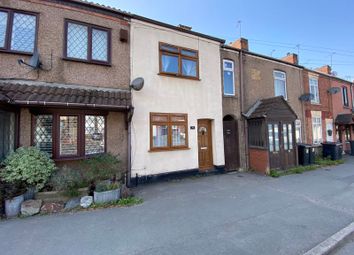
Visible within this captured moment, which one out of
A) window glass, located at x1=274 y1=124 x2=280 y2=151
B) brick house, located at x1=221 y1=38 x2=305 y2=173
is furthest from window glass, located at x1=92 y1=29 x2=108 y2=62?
window glass, located at x1=274 y1=124 x2=280 y2=151

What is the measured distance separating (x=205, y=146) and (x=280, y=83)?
7108mm

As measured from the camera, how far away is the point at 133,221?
4.46 meters

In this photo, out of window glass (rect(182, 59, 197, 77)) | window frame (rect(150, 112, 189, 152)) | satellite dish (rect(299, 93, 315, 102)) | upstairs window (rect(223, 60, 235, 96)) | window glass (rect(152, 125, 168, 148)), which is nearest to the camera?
window frame (rect(150, 112, 189, 152))

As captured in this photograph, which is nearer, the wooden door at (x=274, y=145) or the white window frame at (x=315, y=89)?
the wooden door at (x=274, y=145)

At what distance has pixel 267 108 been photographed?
9.74 m

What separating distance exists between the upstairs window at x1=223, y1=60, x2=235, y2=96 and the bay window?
6.41 meters

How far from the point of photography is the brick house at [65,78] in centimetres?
604

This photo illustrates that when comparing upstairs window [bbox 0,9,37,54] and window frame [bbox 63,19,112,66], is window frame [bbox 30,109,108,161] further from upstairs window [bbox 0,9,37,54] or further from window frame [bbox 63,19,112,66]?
upstairs window [bbox 0,9,37,54]

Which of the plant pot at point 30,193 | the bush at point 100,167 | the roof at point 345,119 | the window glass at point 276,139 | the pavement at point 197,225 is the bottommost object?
the pavement at point 197,225

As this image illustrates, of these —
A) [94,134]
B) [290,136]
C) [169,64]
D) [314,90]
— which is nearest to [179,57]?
[169,64]

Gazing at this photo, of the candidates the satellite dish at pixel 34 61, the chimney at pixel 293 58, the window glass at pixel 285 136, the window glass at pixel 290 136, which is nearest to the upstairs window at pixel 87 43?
the satellite dish at pixel 34 61

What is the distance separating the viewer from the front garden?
489cm

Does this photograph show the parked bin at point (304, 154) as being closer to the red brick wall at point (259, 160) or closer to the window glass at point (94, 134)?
the red brick wall at point (259, 160)

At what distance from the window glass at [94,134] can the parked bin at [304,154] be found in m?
10.5
